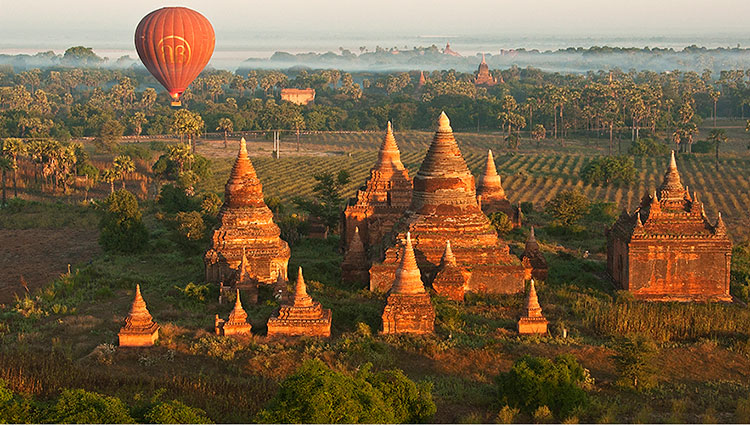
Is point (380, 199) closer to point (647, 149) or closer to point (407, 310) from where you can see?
point (407, 310)

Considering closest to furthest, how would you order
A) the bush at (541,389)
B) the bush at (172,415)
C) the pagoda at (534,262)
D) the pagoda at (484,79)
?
the bush at (172,415), the bush at (541,389), the pagoda at (534,262), the pagoda at (484,79)

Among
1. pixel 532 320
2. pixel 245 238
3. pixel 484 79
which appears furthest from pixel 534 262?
pixel 484 79

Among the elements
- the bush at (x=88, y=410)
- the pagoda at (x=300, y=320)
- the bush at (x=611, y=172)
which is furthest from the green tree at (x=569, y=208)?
the bush at (x=88, y=410)

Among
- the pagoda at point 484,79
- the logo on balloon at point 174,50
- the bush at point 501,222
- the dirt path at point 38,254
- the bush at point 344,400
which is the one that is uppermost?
the logo on balloon at point 174,50

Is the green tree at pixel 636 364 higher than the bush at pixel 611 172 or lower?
higher

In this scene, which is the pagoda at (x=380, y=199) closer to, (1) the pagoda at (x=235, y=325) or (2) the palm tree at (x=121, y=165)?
(1) the pagoda at (x=235, y=325)

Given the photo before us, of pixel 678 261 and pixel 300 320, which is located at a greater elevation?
pixel 678 261

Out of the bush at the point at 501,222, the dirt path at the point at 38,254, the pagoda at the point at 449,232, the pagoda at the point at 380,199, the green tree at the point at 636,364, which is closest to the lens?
the green tree at the point at 636,364
